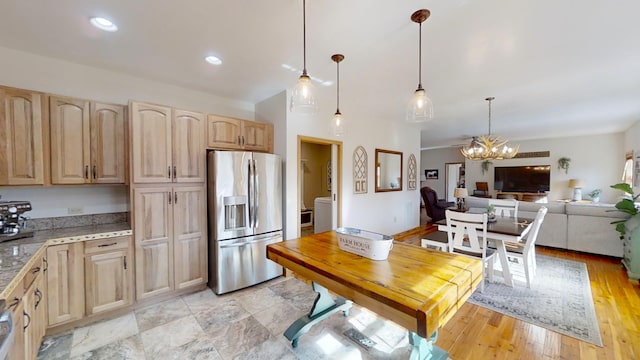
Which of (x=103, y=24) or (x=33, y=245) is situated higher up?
(x=103, y=24)

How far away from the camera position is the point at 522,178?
831cm

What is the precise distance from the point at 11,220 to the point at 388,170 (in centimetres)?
528

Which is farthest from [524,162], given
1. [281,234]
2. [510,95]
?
[281,234]

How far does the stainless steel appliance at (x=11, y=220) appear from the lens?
2053mm

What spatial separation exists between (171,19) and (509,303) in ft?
13.9

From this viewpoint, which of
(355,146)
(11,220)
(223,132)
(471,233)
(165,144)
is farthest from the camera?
(355,146)

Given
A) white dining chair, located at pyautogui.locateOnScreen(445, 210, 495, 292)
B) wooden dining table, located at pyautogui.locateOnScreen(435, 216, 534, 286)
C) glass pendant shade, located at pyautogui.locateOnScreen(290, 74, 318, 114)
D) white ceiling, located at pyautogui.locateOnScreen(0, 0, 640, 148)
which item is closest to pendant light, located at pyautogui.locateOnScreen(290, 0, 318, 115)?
glass pendant shade, located at pyautogui.locateOnScreen(290, 74, 318, 114)

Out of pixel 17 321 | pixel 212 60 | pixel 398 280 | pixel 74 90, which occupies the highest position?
pixel 212 60

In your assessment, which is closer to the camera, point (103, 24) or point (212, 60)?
point (103, 24)

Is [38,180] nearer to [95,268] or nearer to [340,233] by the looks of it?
[95,268]

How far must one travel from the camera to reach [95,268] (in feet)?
7.73

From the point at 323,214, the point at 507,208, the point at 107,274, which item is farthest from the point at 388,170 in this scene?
the point at 107,274

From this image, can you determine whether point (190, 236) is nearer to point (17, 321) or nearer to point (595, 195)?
point (17, 321)

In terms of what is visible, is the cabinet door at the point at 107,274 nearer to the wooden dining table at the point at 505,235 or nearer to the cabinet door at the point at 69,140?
the cabinet door at the point at 69,140
